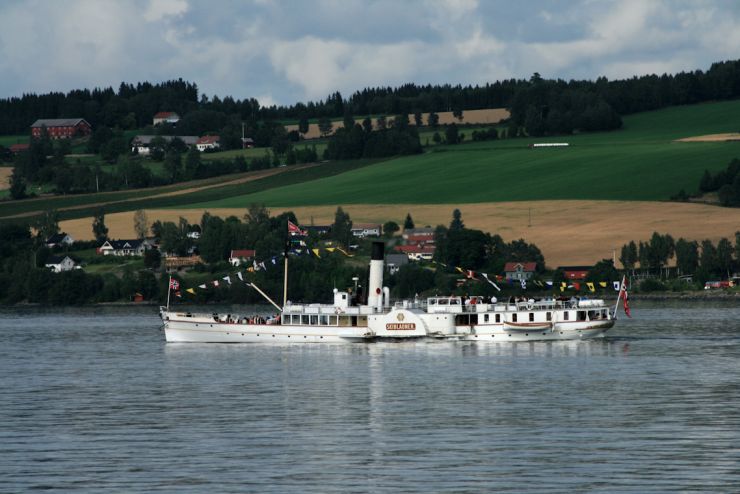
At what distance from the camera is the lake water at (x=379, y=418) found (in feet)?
154

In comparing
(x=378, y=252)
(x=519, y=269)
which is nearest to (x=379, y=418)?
(x=378, y=252)

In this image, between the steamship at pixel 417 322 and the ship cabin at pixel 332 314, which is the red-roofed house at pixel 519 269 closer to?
the steamship at pixel 417 322

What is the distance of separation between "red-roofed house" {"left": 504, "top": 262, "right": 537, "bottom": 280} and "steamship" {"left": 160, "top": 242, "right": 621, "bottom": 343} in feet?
224

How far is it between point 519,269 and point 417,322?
76.3 meters

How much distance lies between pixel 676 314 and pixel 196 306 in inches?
2769

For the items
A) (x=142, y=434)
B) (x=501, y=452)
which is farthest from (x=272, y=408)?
(x=501, y=452)

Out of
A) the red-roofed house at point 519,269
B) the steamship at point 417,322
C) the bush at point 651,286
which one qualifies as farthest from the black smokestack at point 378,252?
the bush at point 651,286

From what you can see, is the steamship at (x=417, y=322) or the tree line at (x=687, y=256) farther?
the tree line at (x=687, y=256)

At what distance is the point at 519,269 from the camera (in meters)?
185

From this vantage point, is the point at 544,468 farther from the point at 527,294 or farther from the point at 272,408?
the point at 527,294

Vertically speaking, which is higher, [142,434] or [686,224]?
[686,224]

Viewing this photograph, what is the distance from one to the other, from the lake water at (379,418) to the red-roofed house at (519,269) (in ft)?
244

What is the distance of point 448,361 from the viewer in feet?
303

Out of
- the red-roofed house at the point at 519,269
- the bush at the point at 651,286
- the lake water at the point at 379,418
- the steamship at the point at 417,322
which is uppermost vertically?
the red-roofed house at the point at 519,269
